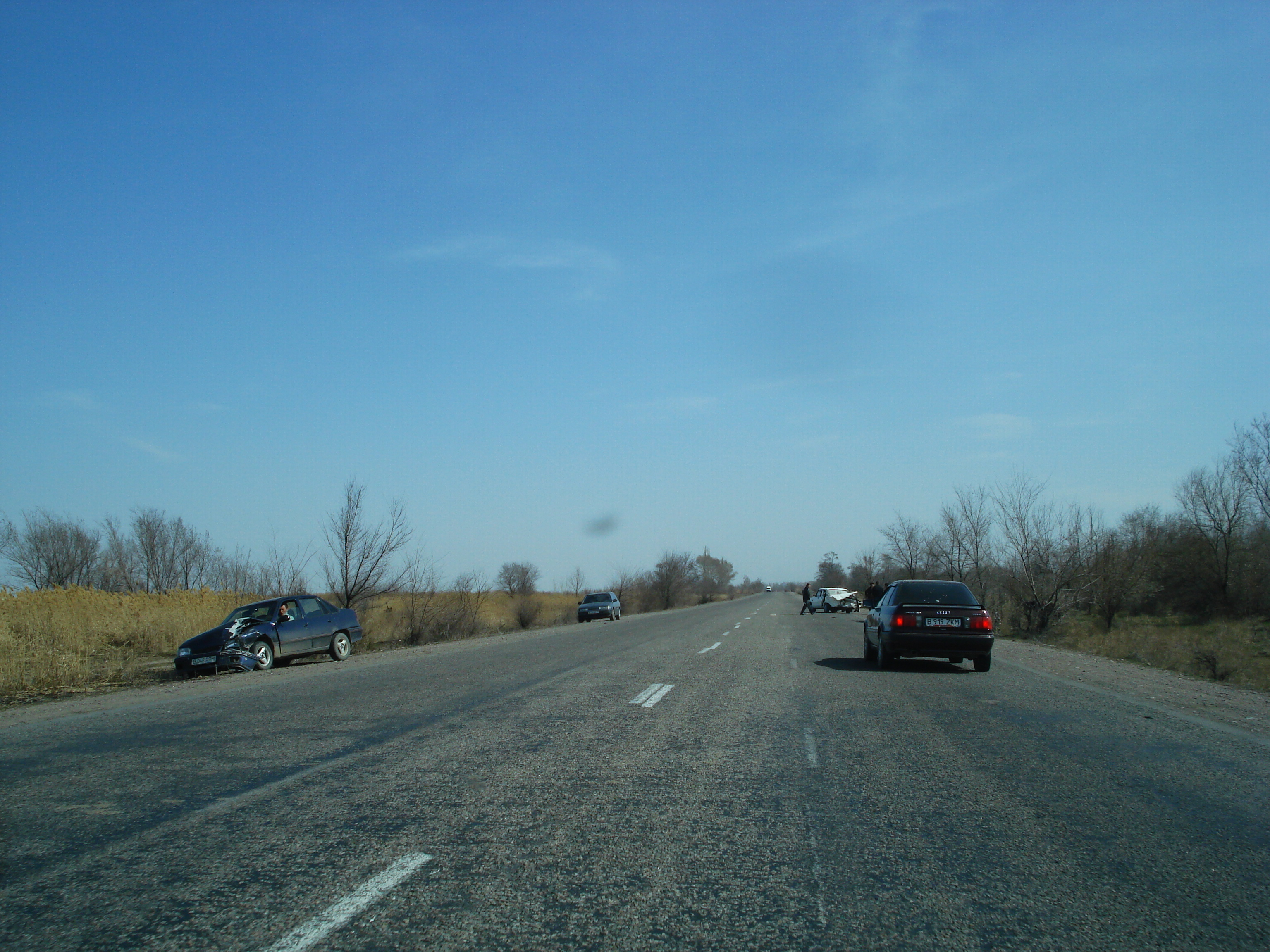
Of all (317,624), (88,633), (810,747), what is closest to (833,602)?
(317,624)

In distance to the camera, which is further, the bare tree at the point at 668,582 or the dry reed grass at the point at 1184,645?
the bare tree at the point at 668,582

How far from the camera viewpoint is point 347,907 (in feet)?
12.4

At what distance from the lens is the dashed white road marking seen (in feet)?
23.0

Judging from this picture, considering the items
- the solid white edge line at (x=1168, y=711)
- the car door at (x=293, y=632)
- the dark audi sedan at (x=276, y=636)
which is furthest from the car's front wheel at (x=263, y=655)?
the solid white edge line at (x=1168, y=711)

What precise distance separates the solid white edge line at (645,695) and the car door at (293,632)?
33.6ft

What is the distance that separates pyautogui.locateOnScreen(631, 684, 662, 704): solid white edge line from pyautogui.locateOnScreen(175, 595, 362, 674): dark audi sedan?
32.3 ft

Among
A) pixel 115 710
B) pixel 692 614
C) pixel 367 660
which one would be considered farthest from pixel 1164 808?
pixel 692 614

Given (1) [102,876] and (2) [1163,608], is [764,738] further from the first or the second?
(2) [1163,608]

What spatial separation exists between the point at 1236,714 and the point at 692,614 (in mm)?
42204

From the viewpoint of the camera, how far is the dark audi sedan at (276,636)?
16484 millimetres

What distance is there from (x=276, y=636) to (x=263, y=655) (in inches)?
25.8

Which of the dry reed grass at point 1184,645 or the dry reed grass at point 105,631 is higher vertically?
the dry reed grass at point 105,631

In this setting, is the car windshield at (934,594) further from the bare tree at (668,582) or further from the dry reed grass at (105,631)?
the bare tree at (668,582)

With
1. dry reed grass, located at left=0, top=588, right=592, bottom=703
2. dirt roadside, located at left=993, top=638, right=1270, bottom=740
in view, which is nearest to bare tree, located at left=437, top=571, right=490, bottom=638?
dry reed grass, located at left=0, top=588, right=592, bottom=703
